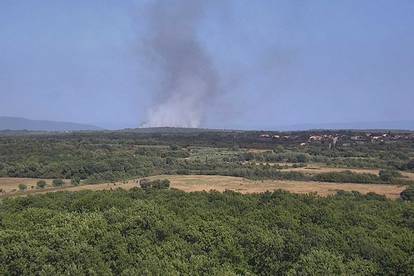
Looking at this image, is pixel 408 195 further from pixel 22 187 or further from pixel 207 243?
pixel 22 187

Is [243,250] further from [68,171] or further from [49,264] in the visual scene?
[68,171]

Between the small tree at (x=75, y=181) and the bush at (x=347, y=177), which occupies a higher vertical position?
the bush at (x=347, y=177)

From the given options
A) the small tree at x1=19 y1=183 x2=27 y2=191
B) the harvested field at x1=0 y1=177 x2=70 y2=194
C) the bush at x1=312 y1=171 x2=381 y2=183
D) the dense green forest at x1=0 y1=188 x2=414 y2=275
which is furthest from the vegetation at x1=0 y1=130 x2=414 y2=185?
the dense green forest at x1=0 y1=188 x2=414 y2=275

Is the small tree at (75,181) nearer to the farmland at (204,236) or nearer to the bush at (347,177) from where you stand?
the farmland at (204,236)

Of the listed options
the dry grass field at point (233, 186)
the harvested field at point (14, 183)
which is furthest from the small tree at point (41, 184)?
the dry grass field at point (233, 186)

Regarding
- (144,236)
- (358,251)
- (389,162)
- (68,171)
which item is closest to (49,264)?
(144,236)

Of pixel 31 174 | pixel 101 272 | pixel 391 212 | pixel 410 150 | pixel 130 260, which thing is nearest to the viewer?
pixel 101 272

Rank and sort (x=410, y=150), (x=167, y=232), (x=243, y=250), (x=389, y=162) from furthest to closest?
(x=410, y=150), (x=389, y=162), (x=167, y=232), (x=243, y=250)
